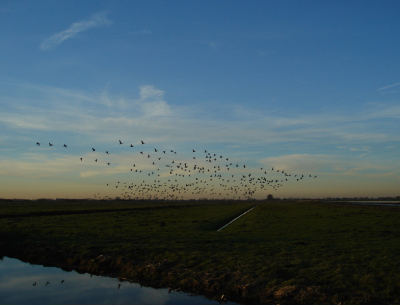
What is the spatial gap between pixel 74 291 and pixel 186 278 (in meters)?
6.77

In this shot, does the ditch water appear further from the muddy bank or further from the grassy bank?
the grassy bank

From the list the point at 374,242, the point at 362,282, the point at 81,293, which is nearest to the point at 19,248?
the point at 81,293

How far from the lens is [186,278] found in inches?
684

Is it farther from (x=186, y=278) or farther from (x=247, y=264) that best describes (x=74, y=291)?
(x=247, y=264)

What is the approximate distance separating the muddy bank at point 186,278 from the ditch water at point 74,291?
0.76 meters

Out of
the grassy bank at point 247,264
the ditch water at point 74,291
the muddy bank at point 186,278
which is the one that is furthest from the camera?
the ditch water at point 74,291

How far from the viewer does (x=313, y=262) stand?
1841 centimetres

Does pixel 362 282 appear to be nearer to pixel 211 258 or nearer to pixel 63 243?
pixel 211 258

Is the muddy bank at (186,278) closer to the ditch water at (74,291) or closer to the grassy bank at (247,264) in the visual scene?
the grassy bank at (247,264)

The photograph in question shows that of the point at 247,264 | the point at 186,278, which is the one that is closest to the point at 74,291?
the point at 186,278

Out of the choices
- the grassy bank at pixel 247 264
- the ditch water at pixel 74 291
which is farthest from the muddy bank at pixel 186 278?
the ditch water at pixel 74 291

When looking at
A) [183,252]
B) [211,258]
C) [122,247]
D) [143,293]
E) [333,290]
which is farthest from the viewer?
[122,247]

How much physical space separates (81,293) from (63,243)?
40.7 ft

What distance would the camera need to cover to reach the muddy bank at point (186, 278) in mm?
14008
